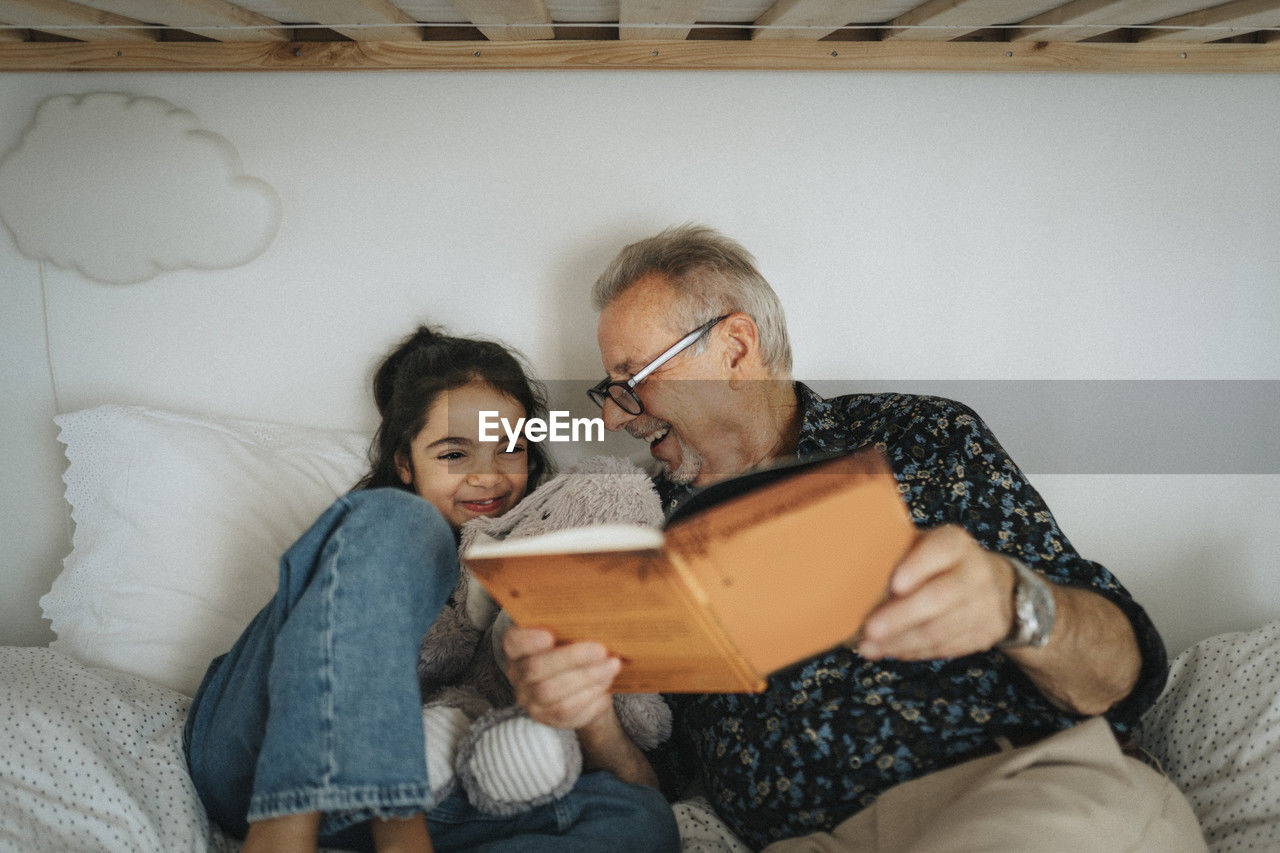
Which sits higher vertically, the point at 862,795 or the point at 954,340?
the point at 954,340

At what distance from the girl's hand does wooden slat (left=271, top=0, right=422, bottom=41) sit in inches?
41.2

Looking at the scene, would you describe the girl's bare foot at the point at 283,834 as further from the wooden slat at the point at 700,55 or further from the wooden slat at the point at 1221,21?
the wooden slat at the point at 1221,21

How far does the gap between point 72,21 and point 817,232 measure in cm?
136

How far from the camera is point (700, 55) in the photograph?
4.87 ft

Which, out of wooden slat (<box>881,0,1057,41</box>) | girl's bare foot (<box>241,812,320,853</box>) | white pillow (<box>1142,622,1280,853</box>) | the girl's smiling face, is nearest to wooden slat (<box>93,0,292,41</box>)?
the girl's smiling face

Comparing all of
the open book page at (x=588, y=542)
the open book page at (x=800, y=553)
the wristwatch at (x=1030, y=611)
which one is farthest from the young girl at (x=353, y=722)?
the wristwatch at (x=1030, y=611)

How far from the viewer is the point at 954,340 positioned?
1.60m

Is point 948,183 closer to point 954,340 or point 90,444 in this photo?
point 954,340

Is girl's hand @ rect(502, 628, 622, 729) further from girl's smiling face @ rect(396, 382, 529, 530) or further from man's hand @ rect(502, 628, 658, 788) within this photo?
girl's smiling face @ rect(396, 382, 529, 530)

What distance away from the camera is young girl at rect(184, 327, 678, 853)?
29.8 inches

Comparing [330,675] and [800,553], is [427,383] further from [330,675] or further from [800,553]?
[800,553]

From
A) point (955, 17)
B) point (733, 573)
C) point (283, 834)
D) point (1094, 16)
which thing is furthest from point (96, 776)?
point (1094, 16)

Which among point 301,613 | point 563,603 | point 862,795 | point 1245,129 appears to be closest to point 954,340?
point 1245,129

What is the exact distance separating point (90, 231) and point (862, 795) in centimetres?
170
